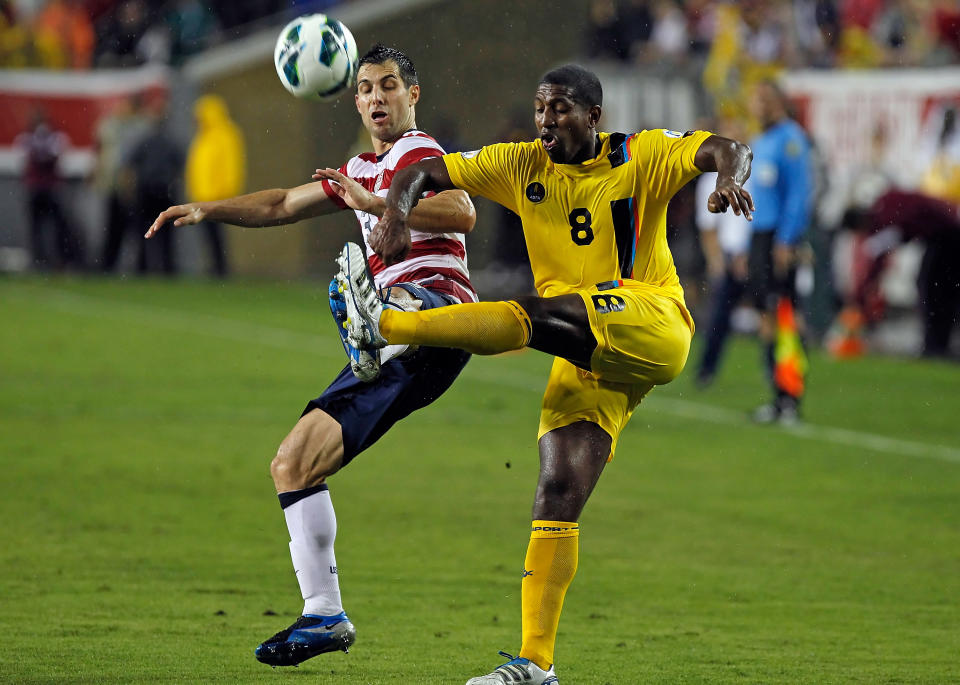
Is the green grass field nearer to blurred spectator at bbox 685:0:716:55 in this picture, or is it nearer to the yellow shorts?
the yellow shorts

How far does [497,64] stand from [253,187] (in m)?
4.59

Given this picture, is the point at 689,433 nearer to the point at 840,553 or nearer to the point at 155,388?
the point at 840,553

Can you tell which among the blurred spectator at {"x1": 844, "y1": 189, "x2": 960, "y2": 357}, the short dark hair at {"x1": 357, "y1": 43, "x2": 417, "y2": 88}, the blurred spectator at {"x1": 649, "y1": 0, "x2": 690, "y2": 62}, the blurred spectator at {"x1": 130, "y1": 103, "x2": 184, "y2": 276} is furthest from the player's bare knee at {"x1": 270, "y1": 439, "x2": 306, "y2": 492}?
the blurred spectator at {"x1": 130, "y1": 103, "x2": 184, "y2": 276}

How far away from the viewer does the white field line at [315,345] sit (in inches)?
476

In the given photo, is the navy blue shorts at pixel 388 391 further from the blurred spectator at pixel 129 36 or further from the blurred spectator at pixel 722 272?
the blurred spectator at pixel 129 36

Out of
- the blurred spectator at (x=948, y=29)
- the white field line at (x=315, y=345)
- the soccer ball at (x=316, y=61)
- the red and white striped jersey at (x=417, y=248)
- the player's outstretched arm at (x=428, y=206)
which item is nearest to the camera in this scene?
the player's outstretched arm at (x=428, y=206)

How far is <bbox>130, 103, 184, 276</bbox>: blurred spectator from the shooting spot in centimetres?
2602

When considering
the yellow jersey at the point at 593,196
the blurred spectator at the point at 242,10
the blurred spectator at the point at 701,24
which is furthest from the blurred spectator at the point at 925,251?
the blurred spectator at the point at 242,10

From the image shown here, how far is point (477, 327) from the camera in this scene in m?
5.45

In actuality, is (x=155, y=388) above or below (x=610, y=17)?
below

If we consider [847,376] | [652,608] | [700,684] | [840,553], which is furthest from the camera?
[847,376]

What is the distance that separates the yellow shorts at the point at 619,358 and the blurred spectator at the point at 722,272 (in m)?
7.72

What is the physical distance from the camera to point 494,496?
10094 millimetres

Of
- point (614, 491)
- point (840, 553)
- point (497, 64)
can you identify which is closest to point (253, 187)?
point (497, 64)
